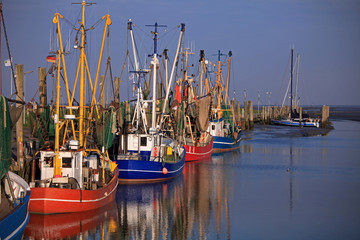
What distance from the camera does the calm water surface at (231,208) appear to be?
2102cm

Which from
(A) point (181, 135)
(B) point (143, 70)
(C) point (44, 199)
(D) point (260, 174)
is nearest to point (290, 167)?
(D) point (260, 174)

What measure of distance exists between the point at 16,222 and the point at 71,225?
346 centimetres

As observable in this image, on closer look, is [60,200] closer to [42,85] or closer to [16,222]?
[16,222]

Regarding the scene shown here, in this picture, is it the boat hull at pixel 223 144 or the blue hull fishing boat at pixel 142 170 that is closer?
the blue hull fishing boat at pixel 142 170

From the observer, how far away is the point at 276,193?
30.2 m

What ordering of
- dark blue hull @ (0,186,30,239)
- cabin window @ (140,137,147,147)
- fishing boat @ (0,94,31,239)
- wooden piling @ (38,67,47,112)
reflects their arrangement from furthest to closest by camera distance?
1. cabin window @ (140,137,147,147)
2. wooden piling @ (38,67,47,112)
3. fishing boat @ (0,94,31,239)
4. dark blue hull @ (0,186,30,239)

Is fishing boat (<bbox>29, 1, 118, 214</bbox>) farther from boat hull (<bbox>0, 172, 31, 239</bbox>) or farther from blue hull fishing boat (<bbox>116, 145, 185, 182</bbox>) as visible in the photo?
blue hull fishing boat (<bbox>116, 145, 185, 182</bbox>)

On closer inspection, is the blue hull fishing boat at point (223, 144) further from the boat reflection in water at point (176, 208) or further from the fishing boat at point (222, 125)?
the boat reflection in water at point (176, 208)

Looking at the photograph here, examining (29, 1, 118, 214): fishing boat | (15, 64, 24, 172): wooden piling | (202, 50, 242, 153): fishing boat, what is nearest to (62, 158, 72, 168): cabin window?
(29, 1, 118, 214): fishing boat

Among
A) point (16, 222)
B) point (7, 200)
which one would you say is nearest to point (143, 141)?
point (7, 200)

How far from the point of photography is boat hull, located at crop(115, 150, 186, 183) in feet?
97.1

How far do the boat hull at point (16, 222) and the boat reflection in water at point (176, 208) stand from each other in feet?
11.8

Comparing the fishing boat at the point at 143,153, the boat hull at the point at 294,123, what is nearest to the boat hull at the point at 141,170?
the fishing boat at the point at 143,153

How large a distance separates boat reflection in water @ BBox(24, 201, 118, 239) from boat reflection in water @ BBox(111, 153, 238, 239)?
0.62 metres
